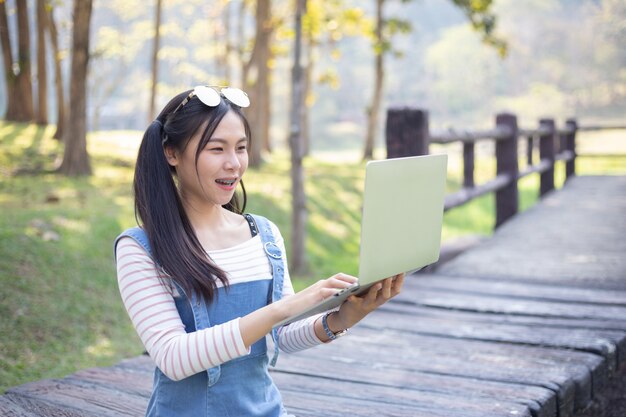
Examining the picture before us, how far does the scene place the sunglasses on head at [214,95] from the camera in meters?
1.81

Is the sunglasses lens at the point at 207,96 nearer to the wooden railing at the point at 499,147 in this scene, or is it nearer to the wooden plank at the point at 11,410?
the wooden plank at the point at 11,410

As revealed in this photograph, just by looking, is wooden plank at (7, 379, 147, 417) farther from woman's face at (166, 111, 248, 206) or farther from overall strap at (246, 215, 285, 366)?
woman's face at (166, 111, 248, 206)

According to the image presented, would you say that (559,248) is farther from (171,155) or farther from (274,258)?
(171,155)

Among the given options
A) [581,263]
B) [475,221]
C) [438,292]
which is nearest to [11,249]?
[438,292]

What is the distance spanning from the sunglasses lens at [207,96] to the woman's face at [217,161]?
0.16 ft

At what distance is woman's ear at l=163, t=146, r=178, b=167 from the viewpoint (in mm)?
1896

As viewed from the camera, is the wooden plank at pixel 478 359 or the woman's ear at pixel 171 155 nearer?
the woman's ear at pixel 171 155

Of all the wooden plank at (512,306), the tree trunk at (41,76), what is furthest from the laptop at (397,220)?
the tree trunk at (41,76)

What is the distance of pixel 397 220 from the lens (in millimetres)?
1770

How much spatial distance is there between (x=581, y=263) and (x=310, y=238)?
501 centimetres

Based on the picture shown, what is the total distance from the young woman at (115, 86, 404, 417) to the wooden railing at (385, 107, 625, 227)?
232 cm

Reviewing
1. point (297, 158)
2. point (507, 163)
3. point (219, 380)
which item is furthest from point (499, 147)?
point (219, 380)

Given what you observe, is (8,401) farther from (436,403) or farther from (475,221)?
(475,221)

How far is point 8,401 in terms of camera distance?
2438mm
